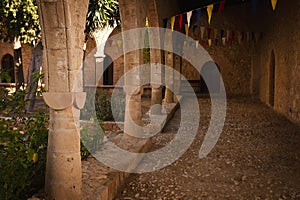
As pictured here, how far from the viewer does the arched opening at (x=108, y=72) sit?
1917 cm

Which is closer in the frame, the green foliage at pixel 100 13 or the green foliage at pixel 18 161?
the green foliage at pixel 18 161

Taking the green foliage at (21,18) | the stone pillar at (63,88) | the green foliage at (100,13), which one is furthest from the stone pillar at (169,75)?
the stone pillar at (63,88)

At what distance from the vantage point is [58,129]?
256 cm

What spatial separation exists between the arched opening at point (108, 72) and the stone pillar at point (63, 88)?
1667cm

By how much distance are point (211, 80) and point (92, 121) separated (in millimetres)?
12982

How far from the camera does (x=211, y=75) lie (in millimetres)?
17188

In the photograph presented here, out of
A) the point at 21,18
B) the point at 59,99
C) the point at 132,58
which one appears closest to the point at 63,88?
the point at 59,99

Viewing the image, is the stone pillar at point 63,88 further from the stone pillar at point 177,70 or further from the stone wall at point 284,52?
the stone pillar at point 177,70

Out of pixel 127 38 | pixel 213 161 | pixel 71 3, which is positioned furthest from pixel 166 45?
pixel 71 3

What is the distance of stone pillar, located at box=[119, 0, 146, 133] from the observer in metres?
4.90

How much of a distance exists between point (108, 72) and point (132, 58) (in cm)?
1449

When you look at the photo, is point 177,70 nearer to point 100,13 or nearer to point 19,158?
point 100,13

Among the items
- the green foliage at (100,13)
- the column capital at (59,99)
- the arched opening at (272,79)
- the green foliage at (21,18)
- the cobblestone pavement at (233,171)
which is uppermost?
the green foliage at (100,13)

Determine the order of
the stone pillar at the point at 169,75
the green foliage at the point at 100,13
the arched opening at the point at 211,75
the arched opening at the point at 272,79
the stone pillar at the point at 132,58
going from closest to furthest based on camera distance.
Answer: the stone pillar at the point at 132,58 < the stone pillar at the point at 169,75 < the arched opening at the point at 272,79 < the green foliage at the point at 100,13 < the arched opening at the point at 211,75
